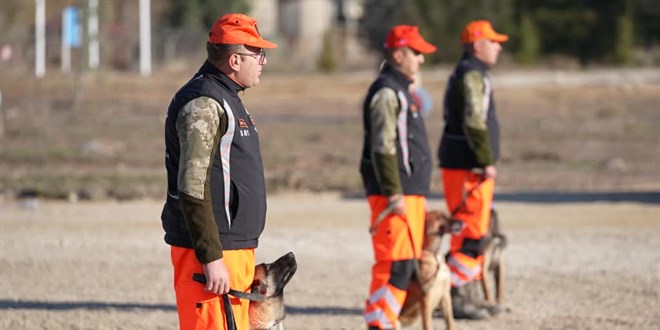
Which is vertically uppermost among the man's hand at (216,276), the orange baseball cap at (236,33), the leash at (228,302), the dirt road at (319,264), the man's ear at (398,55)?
the orange baseball cap at (236,33)

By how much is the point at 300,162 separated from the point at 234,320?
16365 mm

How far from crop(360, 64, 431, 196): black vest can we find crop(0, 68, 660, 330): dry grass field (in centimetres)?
171

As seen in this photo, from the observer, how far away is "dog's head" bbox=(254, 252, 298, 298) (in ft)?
19.0

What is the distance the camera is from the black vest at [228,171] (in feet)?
18.0

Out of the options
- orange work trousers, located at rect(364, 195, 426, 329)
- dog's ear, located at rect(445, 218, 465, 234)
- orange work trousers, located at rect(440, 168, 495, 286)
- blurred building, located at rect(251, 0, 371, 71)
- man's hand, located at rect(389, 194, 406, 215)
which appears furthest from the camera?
blurred building, located at rect(251, 0, 371, 71)

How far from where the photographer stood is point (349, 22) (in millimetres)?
72000

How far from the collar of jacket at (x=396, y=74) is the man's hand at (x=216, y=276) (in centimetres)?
302

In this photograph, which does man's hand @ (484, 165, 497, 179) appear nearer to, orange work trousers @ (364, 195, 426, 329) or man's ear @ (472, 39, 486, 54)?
man's ear @ (472, 39, 486, 54)

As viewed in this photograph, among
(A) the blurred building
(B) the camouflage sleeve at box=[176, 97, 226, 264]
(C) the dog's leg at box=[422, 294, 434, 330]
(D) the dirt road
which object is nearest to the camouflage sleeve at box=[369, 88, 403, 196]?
(C) the dog's leg at box=[422, 294, 434, 330]

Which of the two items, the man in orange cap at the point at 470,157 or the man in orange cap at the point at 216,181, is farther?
the man in orange cap at the point at 470,157

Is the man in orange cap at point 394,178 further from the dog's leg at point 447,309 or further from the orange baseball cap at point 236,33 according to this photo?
the orange baseball cap at point 236,33

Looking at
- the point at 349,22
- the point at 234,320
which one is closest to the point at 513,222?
the point at 234,320

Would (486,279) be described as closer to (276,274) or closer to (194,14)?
(276,274)

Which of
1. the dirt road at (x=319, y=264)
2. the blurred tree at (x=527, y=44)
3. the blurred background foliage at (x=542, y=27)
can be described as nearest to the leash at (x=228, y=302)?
the dirt road at (x=319, y=264)
